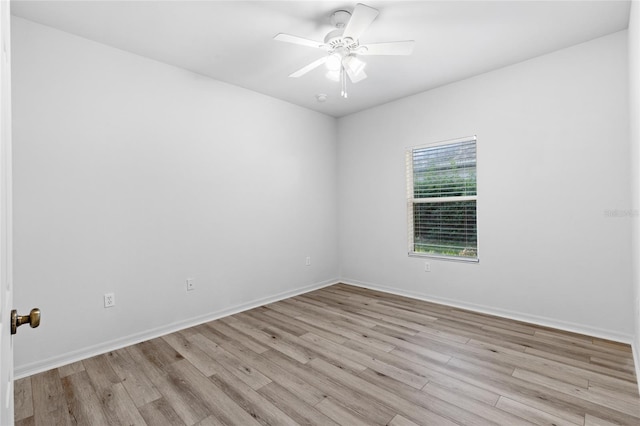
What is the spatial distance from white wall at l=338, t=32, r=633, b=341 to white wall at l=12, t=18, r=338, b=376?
1.89 m

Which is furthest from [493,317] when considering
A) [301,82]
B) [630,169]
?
[301,82]

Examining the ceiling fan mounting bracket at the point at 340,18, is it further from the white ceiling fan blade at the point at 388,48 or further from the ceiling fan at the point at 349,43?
the white ceiling fan blade at the point at 388,48

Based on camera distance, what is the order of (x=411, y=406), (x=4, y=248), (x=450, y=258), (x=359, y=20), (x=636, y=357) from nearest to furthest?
(x=4, y=248)
(x=411, y=406)
(x=359, y=20)
(x=636, y=357)
(x=450, y=258)

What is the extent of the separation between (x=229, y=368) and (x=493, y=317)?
8.69 feet

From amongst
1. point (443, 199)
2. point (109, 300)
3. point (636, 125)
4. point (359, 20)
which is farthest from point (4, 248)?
point (443, 199)

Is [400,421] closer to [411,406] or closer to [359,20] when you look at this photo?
[411,406]

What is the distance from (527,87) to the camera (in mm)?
3092

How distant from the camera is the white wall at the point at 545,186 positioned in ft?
8.80

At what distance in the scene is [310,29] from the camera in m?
2.53

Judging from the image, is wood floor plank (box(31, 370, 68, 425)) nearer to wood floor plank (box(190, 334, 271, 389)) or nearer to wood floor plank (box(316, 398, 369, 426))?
wood floor plank (box(190, 334, 271, 389))

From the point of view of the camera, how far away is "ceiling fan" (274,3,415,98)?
212 centimetres

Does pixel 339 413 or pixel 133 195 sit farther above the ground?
pixel 133 195

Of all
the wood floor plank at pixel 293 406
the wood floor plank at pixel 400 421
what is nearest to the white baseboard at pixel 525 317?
the wood floor plank at pixel 400 421

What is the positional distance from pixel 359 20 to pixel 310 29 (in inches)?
23.1
